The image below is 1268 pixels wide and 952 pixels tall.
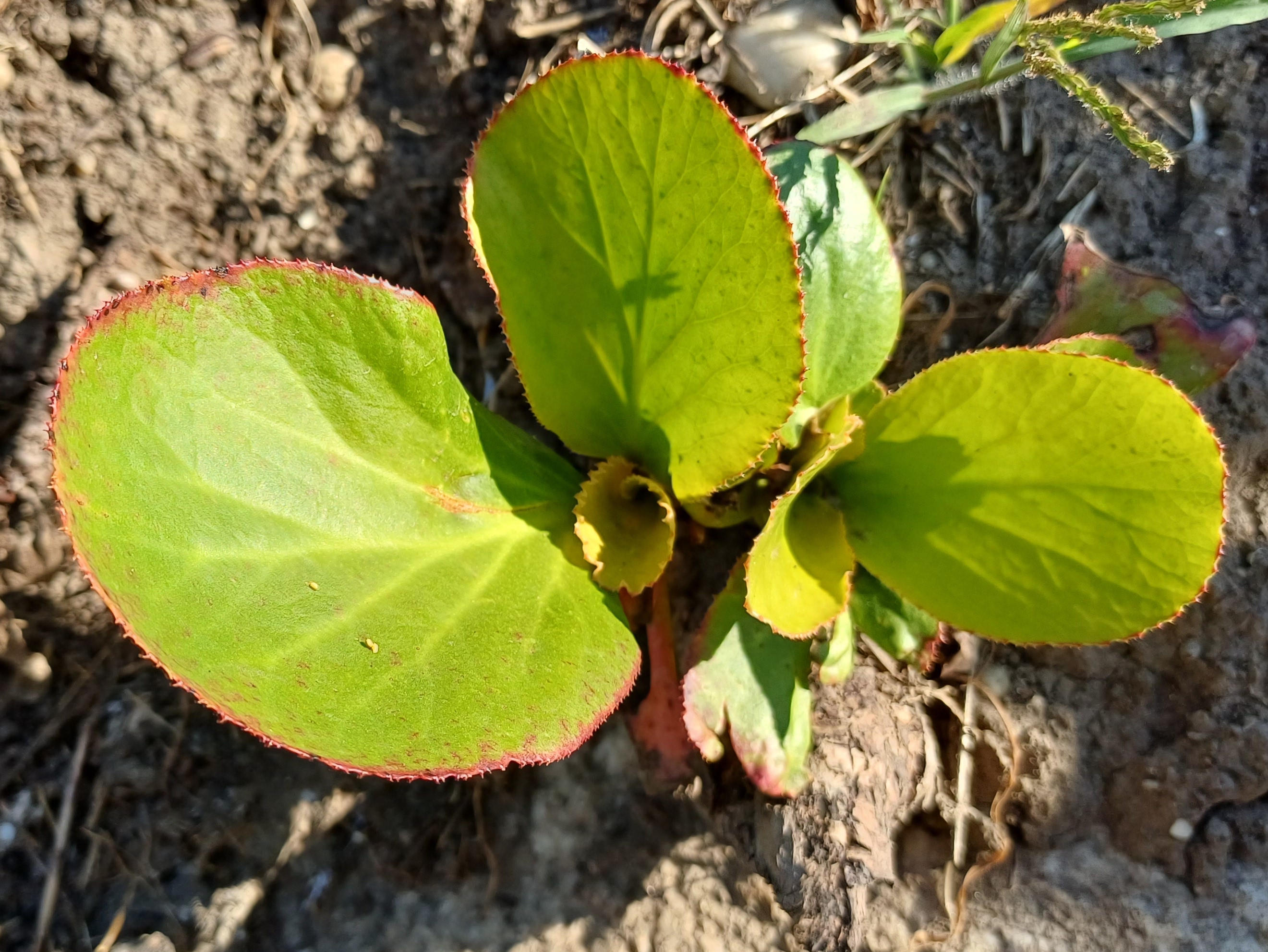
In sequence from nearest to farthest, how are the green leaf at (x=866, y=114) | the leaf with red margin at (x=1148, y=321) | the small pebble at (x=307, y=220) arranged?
the leaf with red margin at (x=1148, y=321) → the green leaf at (x=866, y=114) → the small pebble at (x=307, y=220)

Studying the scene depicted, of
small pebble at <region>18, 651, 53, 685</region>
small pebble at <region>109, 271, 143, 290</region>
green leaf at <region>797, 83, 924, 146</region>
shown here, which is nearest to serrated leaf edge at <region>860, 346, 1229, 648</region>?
green leaf at <region>797, 83, 924, 146</region>

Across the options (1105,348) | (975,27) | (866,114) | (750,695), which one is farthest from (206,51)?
(1105,348)

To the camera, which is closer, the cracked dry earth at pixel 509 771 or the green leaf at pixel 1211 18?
the green leaf at pixel 1211 18

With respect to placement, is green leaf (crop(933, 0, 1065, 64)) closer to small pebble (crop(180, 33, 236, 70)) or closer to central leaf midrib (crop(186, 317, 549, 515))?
central leaf midrib (crop(186, 317, 549, 515))

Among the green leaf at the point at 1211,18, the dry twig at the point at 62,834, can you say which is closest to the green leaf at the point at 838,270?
the green leaf at the point at 1211,18

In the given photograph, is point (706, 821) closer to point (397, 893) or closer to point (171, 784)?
point (397, 893)

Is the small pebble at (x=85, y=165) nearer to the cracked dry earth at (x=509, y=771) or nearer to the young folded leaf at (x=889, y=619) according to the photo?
the cracked dry earth at (x=509, y=771)

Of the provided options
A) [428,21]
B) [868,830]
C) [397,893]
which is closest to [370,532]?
[397,893]
